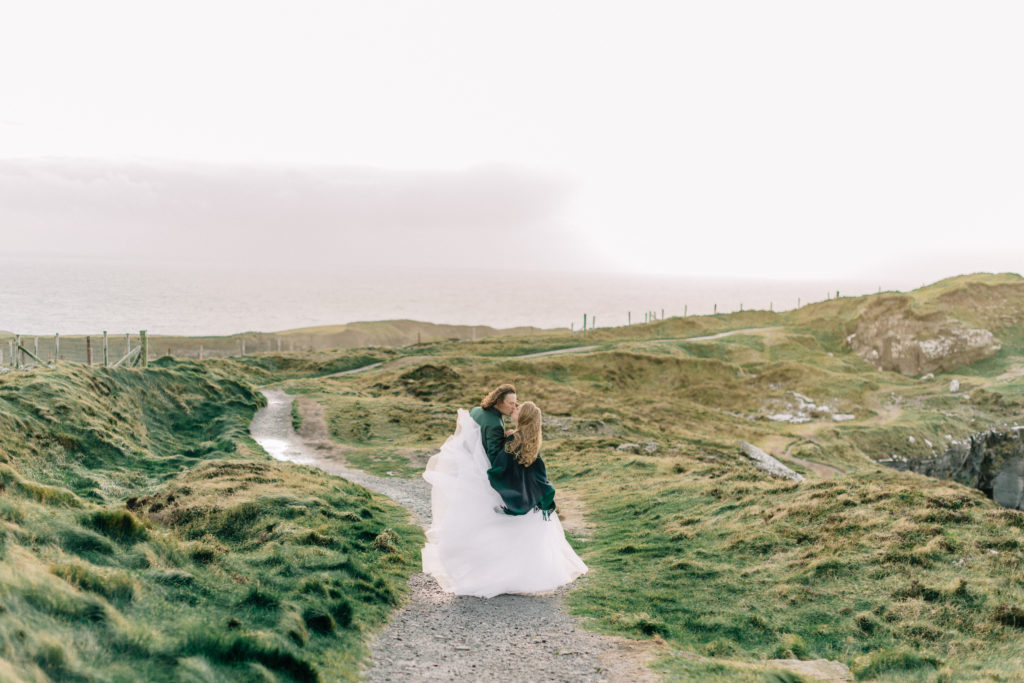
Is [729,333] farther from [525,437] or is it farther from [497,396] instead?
[497,396]

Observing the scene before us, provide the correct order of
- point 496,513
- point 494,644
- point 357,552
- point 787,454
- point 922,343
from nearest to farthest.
A: point 494,644, point 496,513, point 357,552, point 787,454, point 922,343

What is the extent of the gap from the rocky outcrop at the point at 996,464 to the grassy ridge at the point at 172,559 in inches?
1913

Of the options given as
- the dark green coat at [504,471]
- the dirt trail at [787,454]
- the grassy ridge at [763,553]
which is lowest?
the dirt trail at [787,454]

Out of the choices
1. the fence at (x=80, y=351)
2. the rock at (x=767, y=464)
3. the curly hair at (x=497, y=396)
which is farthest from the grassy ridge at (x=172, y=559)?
the rock at (x=767, y=464)

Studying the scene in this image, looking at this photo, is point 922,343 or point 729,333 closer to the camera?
point 922,343

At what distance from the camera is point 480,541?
1014 cm

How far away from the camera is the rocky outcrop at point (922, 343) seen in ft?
225

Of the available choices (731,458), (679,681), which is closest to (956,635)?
(679,681)

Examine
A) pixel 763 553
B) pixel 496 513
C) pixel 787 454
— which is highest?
pixel 496 513

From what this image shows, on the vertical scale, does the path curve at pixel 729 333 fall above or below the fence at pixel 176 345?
above

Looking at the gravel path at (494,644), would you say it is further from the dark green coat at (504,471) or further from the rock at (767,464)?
the rock at (767,464)

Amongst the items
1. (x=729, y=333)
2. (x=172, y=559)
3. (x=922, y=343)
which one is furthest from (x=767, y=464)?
(x=729, y=333)

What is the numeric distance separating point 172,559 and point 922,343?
78.8 meters

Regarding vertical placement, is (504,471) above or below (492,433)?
below
